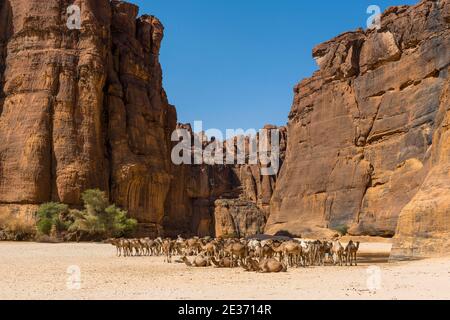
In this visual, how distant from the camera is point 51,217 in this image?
160 feet

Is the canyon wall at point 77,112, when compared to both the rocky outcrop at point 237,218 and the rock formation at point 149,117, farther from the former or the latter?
the rocky outcrop at point 237,218

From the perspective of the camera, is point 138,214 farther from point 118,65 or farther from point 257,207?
point 257,207

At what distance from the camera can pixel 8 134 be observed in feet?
176

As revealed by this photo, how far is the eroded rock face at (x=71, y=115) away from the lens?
52.3 meters

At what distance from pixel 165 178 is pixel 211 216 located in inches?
2128

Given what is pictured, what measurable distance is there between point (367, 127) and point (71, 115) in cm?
3721

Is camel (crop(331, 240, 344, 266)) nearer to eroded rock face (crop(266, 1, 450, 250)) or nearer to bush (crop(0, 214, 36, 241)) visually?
eroded rock face (crop(266, 1, 450, 250))

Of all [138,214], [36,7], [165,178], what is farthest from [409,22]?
[36,7]

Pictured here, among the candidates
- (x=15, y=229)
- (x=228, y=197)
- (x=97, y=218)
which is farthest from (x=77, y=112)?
(x=228, y=197)

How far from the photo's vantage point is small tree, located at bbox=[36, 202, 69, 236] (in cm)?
4741

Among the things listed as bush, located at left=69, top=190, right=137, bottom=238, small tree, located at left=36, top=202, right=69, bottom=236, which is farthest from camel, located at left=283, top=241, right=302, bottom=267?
small tree, located at left=36, top=202, right=69, bottom=236

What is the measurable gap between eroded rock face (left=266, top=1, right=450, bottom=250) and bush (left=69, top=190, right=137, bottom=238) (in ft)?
91.3

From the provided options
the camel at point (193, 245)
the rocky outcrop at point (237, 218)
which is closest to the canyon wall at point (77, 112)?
the camel at point (193, 245)

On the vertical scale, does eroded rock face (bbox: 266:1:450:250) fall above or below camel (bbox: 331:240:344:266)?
above
